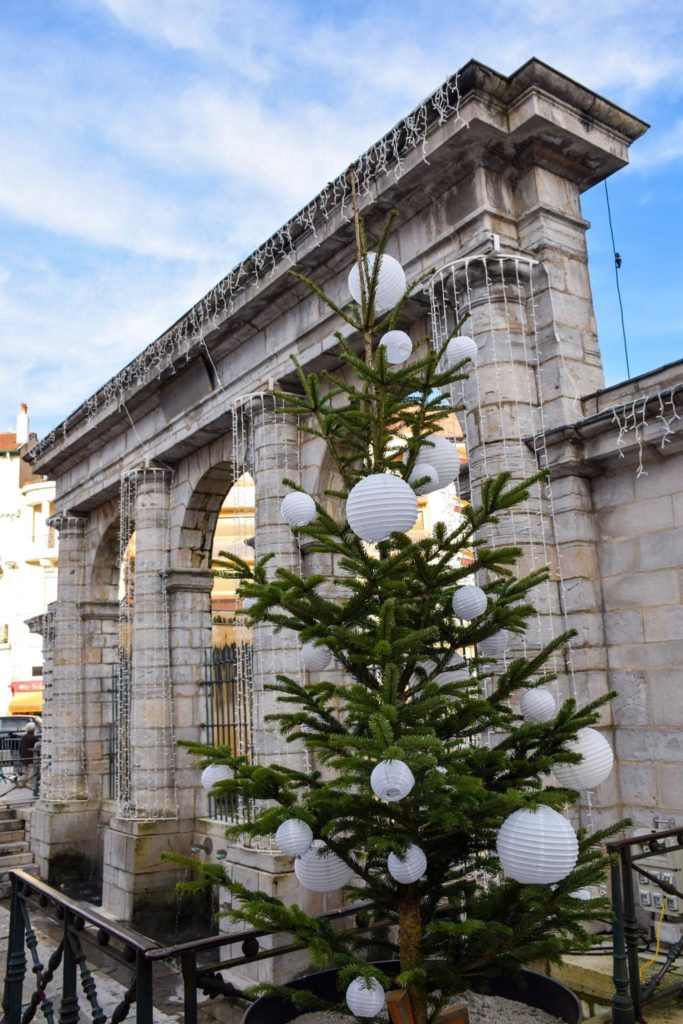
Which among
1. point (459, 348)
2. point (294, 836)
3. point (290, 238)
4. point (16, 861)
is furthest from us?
point (16, 861)

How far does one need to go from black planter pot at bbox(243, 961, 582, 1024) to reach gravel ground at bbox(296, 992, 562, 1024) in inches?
1.2

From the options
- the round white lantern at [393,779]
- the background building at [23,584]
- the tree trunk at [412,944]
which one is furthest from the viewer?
the background building at [23,584]

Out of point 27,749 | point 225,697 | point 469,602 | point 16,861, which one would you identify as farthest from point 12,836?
point 469,602

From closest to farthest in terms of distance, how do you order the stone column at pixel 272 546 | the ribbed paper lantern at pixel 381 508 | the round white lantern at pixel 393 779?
the round white lantern at pixel 393 779 → the ribbed paper lantern at pixel 381 508 → the stone column at pixel 272 546

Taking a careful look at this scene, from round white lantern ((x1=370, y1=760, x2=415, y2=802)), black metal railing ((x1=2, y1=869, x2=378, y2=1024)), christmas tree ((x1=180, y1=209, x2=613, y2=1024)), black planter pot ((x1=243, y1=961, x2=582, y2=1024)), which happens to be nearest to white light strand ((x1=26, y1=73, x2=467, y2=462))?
christmas tree ((x1=180, y1=209, x2=613, y2=1024))

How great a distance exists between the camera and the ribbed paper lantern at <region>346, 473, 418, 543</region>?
3264 millimetres

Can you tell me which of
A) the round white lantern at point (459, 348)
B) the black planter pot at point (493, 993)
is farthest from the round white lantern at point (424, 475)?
the black planter pot at point (493, 993)

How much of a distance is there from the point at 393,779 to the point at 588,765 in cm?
115

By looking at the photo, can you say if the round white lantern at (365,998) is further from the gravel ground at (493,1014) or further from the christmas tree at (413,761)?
the gravel ground at (493,1014)

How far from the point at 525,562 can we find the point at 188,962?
3540 millimetres

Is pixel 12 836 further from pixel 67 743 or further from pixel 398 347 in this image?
pixel 398 347

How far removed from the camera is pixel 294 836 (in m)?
3.13

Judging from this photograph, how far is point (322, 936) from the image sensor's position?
3123mm

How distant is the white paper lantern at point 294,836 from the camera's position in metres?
3.13
